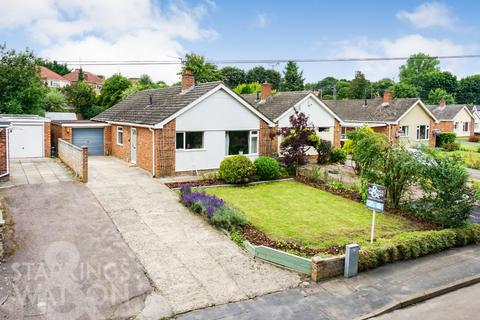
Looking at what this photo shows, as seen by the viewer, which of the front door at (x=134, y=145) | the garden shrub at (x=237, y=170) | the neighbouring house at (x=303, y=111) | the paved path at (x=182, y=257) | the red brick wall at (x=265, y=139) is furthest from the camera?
the neighbouring house at (x=303, y=111)

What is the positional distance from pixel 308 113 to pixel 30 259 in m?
23.0

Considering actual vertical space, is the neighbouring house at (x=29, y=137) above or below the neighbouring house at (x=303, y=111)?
below

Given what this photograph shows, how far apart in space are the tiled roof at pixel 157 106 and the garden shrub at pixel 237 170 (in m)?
4.00

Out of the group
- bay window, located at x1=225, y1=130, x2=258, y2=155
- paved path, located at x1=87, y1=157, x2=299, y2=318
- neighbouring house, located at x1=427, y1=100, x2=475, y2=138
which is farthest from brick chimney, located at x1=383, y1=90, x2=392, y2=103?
paved path, located at x1=87, y1=157, x2=299, y2=318

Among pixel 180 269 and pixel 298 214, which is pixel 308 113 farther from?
pixel 180 269

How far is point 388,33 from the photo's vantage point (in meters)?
23.0

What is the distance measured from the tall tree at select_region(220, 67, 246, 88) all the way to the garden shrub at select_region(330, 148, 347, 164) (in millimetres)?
53834

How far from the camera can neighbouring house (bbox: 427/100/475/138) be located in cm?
5700

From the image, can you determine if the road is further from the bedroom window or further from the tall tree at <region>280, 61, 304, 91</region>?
the tall tree at <region>280, 61, 304, 91</region>

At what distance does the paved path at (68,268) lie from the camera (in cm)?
812

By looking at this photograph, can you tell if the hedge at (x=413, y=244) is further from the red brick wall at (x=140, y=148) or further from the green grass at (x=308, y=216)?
the red brick wall at (x=140, y=148)

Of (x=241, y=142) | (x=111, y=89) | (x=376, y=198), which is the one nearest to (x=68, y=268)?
(x=376, y=198)

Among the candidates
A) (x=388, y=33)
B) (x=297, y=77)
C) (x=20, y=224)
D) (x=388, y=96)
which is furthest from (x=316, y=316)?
(x=297, y=77)

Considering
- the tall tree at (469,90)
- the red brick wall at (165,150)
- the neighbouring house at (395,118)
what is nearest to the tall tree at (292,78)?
the neighbouring house at (395,118)
